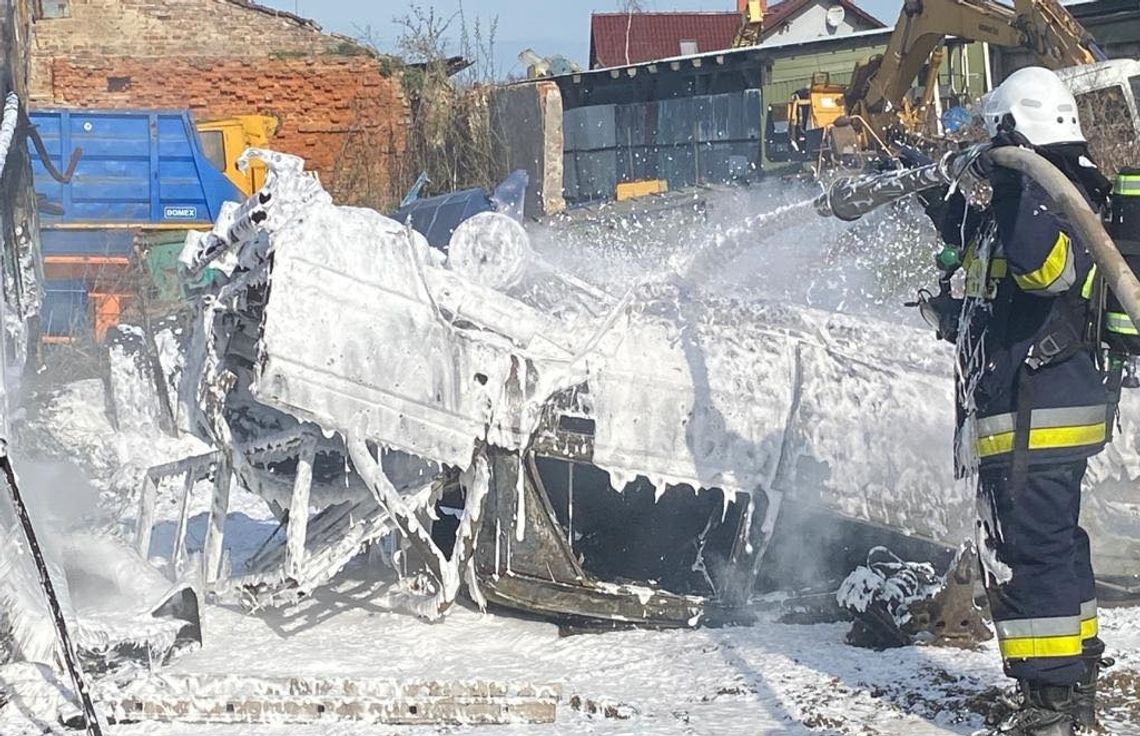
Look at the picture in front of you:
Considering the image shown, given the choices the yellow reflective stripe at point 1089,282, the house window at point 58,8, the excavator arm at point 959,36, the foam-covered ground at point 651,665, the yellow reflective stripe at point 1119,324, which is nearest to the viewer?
the yellow reflective stripe at point 1119,324

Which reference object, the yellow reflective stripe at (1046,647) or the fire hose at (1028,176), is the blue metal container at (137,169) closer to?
the fire hose at (1028,176)

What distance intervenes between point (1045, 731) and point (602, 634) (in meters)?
1.68

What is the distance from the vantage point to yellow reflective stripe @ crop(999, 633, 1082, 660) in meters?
3.52

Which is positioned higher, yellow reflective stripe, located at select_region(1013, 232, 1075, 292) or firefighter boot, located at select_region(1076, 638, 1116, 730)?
yellow reflective stripe, located at select_region(1013, 232, 1075, 292)

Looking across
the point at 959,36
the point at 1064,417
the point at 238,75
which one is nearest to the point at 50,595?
the point at 1064,417

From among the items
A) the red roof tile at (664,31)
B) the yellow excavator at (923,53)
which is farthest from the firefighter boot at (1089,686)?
the red roof tile at (664,31)

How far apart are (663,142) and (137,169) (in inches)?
392

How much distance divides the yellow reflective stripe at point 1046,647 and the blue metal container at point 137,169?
39.5 ft

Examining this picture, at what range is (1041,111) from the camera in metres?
3.69

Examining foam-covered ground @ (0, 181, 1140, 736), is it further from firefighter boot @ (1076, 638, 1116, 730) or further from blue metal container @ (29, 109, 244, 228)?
blue metal container @ (29, 109, 244, 228)

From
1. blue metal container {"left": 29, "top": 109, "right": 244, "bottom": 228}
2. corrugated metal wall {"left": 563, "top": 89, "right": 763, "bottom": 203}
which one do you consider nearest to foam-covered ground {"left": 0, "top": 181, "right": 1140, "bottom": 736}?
blue metal container {"left": 29, "top": 109, "right": 244, "bottom": 228}

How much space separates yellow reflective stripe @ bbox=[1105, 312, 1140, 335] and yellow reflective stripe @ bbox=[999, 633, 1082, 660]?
0.76 metres

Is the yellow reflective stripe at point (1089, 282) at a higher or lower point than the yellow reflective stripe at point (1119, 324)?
higher

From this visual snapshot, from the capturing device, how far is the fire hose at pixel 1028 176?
3025mm
